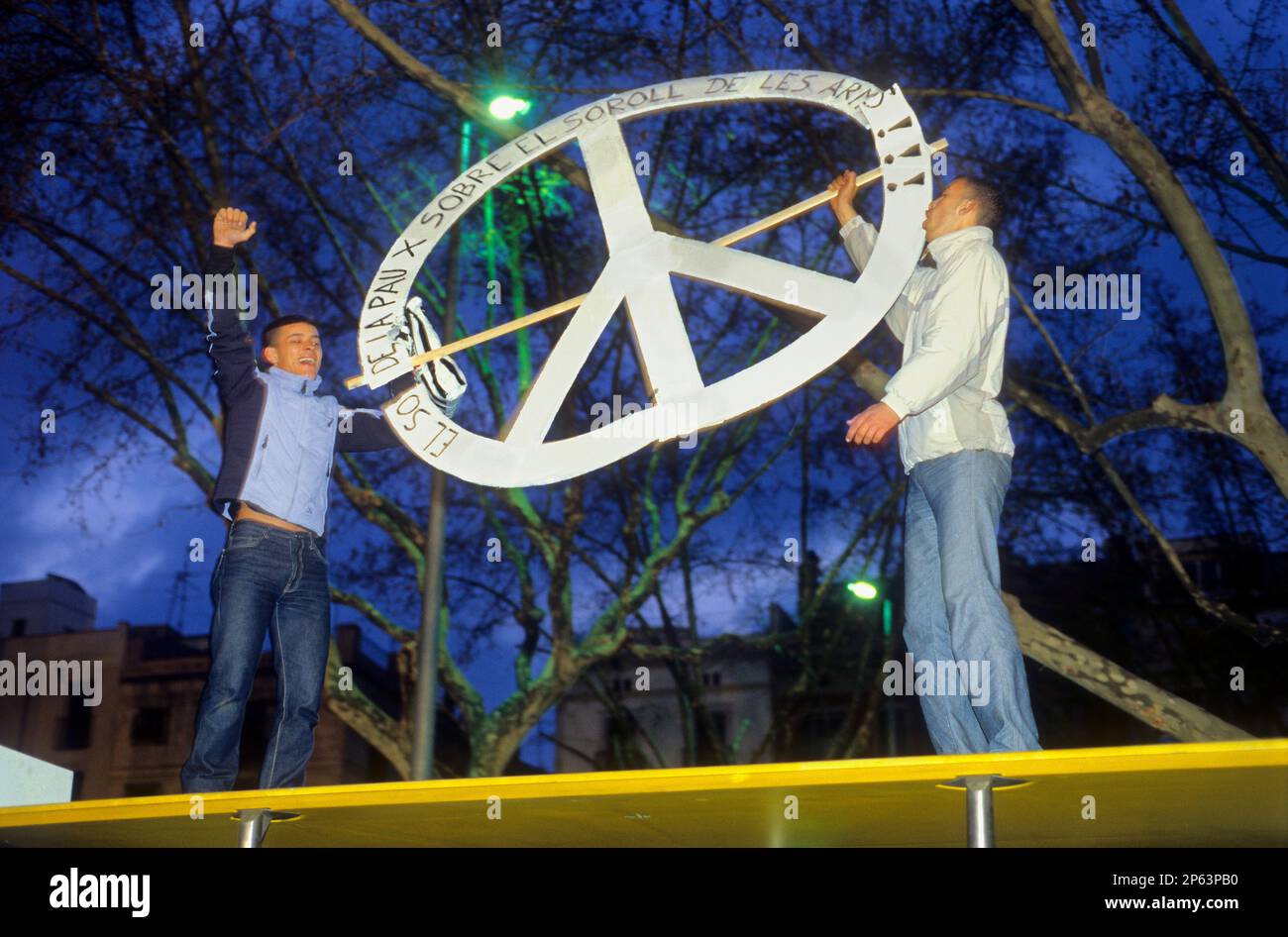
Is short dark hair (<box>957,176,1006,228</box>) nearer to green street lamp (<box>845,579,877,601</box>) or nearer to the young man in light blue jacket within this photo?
the young man in light blue jacket

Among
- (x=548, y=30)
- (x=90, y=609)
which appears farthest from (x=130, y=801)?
(x=90, y=609)

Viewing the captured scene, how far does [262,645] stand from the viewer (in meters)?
4.50

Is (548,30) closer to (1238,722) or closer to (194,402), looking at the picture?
(194,402)

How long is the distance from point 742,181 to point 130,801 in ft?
36.5

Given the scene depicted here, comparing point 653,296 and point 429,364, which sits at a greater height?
point 653,296

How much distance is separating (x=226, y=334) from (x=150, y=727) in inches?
1437

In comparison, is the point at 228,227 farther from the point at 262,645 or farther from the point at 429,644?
the point at 429,644

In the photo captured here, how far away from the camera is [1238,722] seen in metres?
17.5

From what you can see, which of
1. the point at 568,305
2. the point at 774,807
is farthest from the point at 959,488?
the point at 568,305

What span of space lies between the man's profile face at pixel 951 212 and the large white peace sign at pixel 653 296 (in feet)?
0.22

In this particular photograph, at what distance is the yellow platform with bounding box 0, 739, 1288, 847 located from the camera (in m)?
2.76

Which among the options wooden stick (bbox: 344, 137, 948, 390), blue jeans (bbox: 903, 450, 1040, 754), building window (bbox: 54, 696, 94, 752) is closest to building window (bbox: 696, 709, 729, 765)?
wooden stick (bbox: 344, 137, 948, 390)

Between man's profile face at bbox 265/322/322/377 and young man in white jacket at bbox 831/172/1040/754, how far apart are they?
83.9 inches

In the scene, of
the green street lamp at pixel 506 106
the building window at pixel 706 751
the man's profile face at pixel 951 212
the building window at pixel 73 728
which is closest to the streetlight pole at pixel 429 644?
the green street lamp at pixel 506 106
